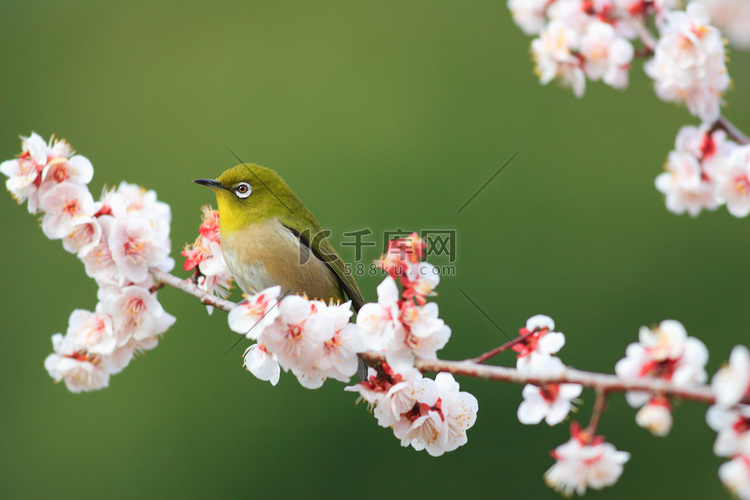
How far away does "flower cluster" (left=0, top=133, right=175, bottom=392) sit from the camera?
2863 millimetres

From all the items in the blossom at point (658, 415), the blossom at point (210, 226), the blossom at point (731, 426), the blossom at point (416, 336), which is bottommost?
the blossom at point (731, 426)

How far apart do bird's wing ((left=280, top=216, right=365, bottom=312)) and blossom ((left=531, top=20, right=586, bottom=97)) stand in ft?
4.80

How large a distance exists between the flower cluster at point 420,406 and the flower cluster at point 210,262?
1.12 m

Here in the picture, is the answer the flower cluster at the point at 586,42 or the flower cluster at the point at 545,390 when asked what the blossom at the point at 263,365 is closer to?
the flower cluster at the point at 545,390

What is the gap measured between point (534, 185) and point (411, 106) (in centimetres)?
175

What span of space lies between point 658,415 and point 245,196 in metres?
2.58

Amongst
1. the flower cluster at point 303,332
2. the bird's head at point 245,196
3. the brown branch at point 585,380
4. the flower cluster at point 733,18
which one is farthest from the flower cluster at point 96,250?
the flower cluster at point 733,18

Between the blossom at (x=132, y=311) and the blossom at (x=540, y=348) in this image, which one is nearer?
the blossom at (x=540, y=348)

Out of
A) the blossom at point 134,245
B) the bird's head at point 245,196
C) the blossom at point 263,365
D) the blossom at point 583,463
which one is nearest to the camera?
the blossom at point 583,463

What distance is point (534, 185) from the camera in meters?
7.77

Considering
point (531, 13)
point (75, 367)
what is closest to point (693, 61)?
point (531, 13)

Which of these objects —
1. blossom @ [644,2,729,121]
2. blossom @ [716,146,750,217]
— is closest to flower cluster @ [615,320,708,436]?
blossom @ [716,146,750,217]

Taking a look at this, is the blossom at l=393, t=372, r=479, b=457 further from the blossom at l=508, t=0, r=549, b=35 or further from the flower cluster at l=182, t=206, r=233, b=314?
the blossom at l=508, t=0, r=549, b=35

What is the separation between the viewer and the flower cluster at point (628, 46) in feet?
10.8
